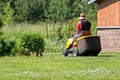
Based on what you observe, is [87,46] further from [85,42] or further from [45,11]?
[45,11]

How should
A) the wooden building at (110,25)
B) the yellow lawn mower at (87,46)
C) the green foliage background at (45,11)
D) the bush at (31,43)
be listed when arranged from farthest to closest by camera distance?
1. the green foliage background at (45,11)
2. the wooden building at (110,25)
3. the bush at (31,43)
4. the yellow lawn mower at (87,46)

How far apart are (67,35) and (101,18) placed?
8.19 meters

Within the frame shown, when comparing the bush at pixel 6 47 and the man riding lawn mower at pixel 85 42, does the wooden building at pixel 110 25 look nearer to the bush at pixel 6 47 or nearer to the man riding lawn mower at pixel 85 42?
the man riding lawn mower at pixel 85 42

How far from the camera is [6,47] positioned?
2038 centimetres

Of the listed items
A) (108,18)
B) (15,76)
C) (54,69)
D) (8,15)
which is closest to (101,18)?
(108,18)

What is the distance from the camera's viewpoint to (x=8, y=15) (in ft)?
164

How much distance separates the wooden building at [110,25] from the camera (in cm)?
2584

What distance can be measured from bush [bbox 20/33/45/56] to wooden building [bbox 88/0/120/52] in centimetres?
646

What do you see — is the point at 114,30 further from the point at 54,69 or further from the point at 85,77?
the point at 85,77

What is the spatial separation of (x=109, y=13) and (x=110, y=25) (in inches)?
28.7

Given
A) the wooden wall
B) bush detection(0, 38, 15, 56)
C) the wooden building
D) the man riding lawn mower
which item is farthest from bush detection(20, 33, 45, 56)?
Result: the wooden wall

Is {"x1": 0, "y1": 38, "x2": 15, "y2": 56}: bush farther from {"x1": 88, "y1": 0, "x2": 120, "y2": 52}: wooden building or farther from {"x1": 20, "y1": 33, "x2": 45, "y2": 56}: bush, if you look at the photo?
{"x1": 88, "y1": 0, "x2": 120, "y2": 52}: wooden building

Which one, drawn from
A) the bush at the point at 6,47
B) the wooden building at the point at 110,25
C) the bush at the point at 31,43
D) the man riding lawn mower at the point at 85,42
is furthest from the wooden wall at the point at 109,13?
the bush at the point at 6,47

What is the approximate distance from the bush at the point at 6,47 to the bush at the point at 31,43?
55cm
